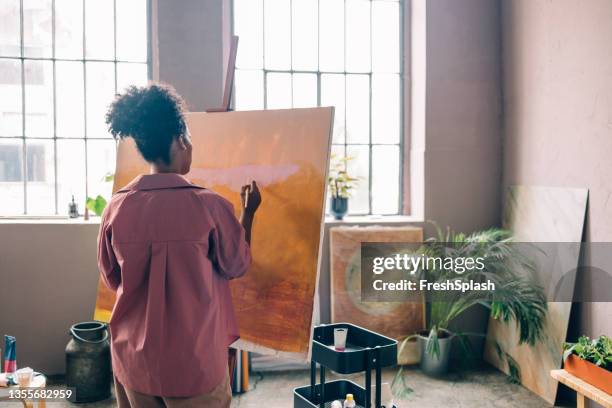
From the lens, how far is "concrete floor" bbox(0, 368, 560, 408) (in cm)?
352

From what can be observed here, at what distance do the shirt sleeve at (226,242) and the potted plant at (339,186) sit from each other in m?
2.38

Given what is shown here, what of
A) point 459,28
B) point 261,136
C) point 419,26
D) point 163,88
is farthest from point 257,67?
point 163,88

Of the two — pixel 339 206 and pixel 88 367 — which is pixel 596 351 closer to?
pixel 339 206

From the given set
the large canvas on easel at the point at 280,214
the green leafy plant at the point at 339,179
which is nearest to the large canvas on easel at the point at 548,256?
the green leafy plant at the point at 339,179

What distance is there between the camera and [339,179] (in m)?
4.22

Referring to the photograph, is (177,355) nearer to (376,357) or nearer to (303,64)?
(376,357)

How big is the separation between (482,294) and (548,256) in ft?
1.54

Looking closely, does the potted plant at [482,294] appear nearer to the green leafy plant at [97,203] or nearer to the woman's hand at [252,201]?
the woman's hand at [252,201]

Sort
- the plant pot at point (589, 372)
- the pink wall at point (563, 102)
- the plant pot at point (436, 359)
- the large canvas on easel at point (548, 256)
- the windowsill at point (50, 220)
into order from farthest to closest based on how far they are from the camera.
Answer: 1. the plant pot at point (436, 359)
2. the windowsill at point (50, 220)
3. the large canvas on easel at point (548, 256)
4. the pink wall at point (563, 102)
5. the plant pot at point (589, 372)

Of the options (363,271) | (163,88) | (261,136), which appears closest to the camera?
(163,88)

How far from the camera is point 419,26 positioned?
4.34m

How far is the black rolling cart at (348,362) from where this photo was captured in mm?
2389

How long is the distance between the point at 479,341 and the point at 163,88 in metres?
3.33

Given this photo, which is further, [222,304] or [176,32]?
[176,32]
